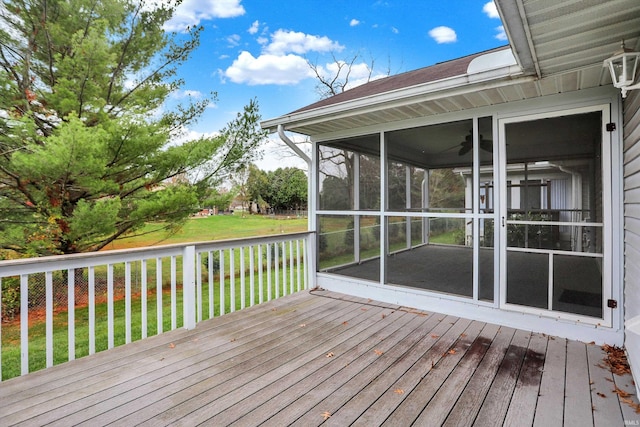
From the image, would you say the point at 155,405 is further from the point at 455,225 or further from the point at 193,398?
the point at 455,225

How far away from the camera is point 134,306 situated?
7215 mm

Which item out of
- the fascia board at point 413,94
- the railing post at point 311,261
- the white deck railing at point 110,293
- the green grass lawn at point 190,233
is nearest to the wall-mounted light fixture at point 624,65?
the fascia board at point 413,94

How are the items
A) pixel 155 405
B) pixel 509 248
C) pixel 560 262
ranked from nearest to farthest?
pixel 155 405 → pixel 560 262 → pixel 509 248

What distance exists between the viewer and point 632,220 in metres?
2.35

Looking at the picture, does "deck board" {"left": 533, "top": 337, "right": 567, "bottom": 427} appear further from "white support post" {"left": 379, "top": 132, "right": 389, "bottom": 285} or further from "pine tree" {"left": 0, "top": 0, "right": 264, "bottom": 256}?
"pine tree" {"left": 0, "top": 0, "right": 264, "bottom": 256}

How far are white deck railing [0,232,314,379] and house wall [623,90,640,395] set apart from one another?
3272mm

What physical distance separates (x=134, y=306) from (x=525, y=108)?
8.01m

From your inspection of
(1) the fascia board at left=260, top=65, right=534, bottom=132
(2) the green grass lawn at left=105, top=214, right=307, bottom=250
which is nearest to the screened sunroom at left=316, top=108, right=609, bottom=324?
(1) the fascia board at left=260, top=65, right=534, bottom=132

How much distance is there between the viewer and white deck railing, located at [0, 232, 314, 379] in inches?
96.5

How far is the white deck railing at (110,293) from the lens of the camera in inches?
96.5

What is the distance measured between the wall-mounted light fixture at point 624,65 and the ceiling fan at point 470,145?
1327 mm

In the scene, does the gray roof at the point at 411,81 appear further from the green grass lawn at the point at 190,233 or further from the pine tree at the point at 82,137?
the pine tree at the point at 82,137

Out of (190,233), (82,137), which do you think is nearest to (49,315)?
(82,137)

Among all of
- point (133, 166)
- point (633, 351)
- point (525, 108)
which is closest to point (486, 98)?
point (525, 108)
